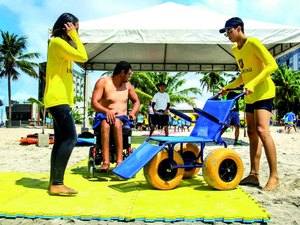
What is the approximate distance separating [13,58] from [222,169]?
3826cm

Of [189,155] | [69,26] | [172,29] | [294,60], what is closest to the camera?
[69,26]

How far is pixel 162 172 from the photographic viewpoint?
11.3ft

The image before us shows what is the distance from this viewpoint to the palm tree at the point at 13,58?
121 ft

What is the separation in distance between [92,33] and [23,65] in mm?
32988

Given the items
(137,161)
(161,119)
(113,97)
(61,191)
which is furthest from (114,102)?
(161,119)

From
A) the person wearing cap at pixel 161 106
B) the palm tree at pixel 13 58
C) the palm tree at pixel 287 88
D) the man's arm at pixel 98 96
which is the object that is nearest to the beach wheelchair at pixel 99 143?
the man's arm at pixel 98 96

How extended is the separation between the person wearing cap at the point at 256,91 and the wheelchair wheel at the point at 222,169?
1.22ft

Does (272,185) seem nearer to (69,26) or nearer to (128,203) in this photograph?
(128,203)

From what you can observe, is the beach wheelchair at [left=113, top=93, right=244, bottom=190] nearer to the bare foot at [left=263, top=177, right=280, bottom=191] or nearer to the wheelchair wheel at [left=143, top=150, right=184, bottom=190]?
the wheelchair wheel at [left=143, top=150, right=184, bottom=190]

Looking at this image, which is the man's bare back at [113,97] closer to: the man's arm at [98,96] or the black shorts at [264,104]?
the man's arm at [98,96]

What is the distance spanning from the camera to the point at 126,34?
7477 millimetres

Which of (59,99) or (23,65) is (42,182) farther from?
(23,65)

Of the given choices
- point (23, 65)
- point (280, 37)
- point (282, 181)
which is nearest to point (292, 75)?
point (23, 65)

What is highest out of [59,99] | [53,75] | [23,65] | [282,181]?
[23,65]
